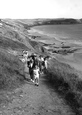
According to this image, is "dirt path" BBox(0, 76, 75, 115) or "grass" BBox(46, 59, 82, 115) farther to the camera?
"grass" BBox(46, 59, 82, 115)

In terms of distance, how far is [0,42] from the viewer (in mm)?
32188

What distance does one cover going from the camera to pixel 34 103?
11258mm

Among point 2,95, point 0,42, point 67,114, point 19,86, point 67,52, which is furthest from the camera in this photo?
point 67,52

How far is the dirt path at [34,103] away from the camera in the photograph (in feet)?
33.4

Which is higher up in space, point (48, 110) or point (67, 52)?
point (48, 110)

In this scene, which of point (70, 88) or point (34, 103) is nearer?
point (34, 103)

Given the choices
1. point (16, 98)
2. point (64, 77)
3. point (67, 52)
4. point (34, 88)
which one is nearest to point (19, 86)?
point (34, 88)

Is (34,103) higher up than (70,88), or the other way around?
(70,88)

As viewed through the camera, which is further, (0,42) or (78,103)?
(0,42)

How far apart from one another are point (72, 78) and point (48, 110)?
13.4ft

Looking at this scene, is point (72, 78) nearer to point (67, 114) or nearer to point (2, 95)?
point (67, 114)

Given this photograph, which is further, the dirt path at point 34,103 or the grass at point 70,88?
the grass at point 70,88

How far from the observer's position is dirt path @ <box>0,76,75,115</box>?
10180mm

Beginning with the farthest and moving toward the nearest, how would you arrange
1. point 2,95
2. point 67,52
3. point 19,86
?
point 67,52
point 19,86
point 2,95
